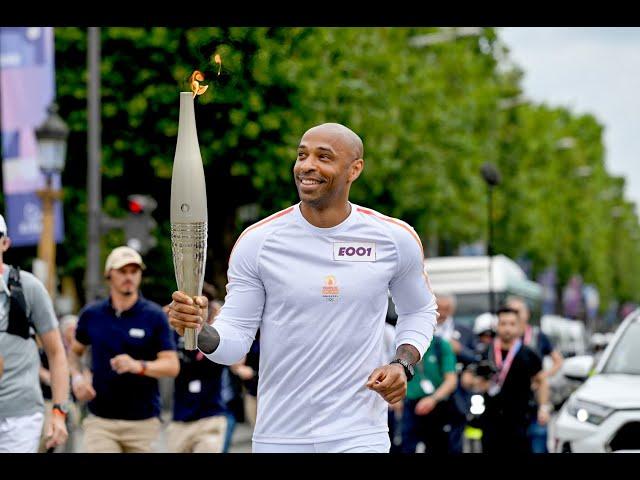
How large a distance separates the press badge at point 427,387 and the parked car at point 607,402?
69.7 inches

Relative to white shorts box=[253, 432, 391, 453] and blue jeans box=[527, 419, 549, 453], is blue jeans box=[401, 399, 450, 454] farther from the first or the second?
white shorts box=[253, 432, 391, 453]

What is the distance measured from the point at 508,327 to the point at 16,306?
595 centimetres

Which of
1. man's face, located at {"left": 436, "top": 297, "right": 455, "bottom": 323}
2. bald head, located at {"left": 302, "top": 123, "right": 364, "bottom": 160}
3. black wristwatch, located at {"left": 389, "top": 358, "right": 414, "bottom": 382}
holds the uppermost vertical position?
bald head, located at {"left": 302, "top": 123, "right": 364, "bottom": 160}

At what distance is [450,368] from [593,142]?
91.9 meters

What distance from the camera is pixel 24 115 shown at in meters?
23.1

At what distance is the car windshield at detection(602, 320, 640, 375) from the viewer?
37.9 ft

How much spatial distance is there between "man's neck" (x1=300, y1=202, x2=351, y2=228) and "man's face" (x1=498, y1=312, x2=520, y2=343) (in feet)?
22.4

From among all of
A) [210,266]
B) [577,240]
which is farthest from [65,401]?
[577,240]

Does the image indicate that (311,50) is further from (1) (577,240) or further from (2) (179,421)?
(1) (577,240)

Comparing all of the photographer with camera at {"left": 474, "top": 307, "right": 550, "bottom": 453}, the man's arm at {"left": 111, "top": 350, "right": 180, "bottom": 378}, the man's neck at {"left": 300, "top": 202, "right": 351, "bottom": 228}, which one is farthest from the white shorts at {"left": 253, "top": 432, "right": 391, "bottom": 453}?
the photographer with camera at {"left": 474, "top": 307, "right": 550, "bottom": 453}

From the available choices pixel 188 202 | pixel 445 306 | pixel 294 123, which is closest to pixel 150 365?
pixel 188 202

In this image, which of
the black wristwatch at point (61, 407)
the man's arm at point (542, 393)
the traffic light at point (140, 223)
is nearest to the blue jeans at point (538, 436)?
the man's arm at point (542, 393)

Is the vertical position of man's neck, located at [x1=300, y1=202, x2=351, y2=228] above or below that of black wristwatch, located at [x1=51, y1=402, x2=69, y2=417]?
above
